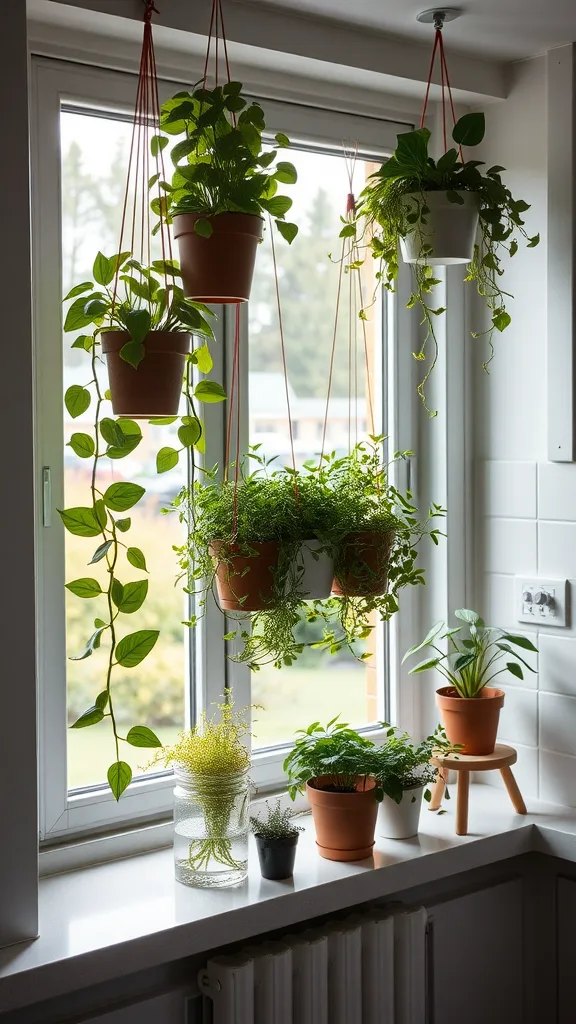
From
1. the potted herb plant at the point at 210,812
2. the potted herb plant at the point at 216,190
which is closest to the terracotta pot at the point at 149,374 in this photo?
the potted herb plant at the point at 216,190

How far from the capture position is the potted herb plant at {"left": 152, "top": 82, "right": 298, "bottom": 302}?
5.30ft

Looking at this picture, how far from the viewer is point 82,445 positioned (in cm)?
167

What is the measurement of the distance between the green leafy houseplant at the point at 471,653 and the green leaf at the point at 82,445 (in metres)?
0.92

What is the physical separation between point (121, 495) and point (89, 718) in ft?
1.18

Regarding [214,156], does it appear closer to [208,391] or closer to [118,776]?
[208,391]

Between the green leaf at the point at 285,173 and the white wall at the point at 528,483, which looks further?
the white wall at the point at 528,483

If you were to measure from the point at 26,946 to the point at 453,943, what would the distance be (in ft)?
3.23

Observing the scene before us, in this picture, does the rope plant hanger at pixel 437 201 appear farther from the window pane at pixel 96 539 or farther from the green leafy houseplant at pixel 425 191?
the window pane at pixel 96 539

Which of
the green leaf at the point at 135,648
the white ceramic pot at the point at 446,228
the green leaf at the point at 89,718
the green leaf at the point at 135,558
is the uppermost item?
the white ceramic pot at the point at 446,228

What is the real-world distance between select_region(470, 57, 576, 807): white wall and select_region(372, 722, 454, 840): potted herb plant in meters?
0.30

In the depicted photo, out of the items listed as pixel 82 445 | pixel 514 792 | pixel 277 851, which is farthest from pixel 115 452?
pixel 514 792

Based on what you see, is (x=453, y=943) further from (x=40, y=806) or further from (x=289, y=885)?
(x=40, y=806)

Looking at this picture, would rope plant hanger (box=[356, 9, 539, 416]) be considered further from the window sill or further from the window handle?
the window sill

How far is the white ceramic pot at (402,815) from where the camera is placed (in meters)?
2.05
